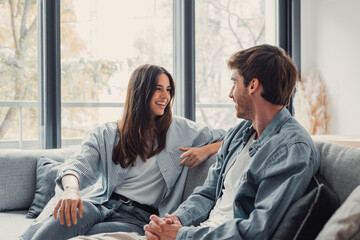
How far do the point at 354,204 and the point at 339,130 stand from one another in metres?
2.94

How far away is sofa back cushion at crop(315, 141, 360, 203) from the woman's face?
1006 millimetres

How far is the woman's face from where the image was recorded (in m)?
2.28

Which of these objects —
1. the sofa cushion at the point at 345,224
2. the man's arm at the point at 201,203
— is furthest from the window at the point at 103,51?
the sofa cushion at the point at 345,224

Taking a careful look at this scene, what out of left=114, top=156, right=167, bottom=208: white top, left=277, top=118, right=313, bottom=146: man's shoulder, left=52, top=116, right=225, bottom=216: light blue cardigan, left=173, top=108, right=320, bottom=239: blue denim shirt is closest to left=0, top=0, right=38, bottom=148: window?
left=52, top=116, right=225, bottom=216: light blue cardigan

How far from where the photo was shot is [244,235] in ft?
4.32

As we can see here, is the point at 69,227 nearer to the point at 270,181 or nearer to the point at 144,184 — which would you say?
the point at 144,184

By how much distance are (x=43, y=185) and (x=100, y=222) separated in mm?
774

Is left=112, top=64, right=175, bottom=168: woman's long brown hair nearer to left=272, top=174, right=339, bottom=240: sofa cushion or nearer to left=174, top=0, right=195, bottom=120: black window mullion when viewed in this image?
left=272, top=174, right=339, bottom=240: sofa cushion

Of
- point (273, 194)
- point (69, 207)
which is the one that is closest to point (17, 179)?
point (69, 207)

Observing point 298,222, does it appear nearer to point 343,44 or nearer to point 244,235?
point 244,235

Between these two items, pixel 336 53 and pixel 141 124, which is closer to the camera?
pixel 141 124

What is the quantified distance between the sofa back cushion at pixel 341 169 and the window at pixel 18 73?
94.1 inches

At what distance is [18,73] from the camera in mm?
3156

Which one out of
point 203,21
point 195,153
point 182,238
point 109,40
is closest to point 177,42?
point 203,21
